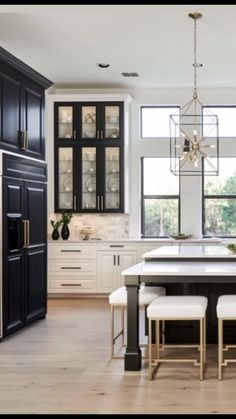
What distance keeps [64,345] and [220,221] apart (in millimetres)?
4305

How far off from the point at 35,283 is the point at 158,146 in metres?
3.59

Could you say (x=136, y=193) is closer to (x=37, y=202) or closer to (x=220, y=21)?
(x=37, y=202)

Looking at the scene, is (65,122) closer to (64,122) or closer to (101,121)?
(64,122)

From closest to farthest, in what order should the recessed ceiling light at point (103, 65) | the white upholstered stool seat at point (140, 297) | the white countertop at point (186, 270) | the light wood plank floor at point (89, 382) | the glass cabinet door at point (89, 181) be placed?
1. the light wood plank floor at point (89, 382)
2. the white countertop at point (186, 270)
3. the white upholstered stool seat at point (140, 297)
4. the recessed ceiling light at point (103, 65)
5. the glass cabinet door at point (89, 181)

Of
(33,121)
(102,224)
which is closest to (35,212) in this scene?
(33,121)

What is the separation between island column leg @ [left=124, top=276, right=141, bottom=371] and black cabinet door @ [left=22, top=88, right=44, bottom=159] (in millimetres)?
2466

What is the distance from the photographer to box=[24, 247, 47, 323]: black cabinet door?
618 centimetres

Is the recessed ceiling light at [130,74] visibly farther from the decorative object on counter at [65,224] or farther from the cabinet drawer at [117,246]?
the cabinet drawer at [117,246]

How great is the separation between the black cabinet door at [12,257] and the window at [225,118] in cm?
412

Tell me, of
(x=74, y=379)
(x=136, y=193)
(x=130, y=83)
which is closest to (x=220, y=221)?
(x=136, y=193)

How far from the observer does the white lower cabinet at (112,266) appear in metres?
8.35

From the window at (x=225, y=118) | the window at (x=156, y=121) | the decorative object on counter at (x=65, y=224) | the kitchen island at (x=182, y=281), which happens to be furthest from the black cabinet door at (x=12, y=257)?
the window at (x=225, y=118)

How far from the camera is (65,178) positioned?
877 cm

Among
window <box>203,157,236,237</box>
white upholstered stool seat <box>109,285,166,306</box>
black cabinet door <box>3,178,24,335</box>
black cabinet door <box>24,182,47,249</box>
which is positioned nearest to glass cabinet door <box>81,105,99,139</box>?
window <box>203,157,236,237</box>
